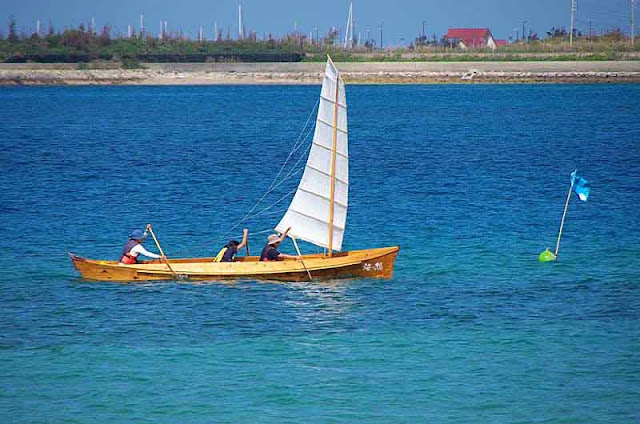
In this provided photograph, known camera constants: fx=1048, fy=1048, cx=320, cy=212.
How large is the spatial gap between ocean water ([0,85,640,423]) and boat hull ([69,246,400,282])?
0.32m

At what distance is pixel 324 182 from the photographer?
30234 mm

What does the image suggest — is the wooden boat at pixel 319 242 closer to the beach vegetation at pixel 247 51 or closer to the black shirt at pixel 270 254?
the black shirt at pixel 270 254

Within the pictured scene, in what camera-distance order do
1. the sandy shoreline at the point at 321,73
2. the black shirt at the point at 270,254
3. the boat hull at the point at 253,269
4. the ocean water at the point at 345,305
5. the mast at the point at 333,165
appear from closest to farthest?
the ocean water at the point at 345,305, the boat hull at the point at 253,269, the mast at the point at 333,165, the black shirt at the point at 270,254, the sandy shoreline at the point at 321,73

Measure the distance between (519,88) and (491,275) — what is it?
396 ft

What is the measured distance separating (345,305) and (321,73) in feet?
408

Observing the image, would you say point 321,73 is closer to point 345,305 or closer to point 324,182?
point 324,182

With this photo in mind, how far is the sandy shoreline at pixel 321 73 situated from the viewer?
144250mm

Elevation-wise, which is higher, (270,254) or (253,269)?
(270,254)

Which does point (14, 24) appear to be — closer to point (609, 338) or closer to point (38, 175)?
point (38, 175)

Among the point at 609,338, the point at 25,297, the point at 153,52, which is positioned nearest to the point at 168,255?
the point at 25,297

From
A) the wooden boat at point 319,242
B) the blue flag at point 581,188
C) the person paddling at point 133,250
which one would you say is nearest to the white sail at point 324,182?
the wooden boat at point 319,242

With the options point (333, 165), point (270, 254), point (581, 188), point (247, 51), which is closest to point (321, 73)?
point (247, 51)

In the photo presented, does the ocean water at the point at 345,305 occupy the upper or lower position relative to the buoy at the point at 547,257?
lower

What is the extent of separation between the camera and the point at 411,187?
51.0 m
